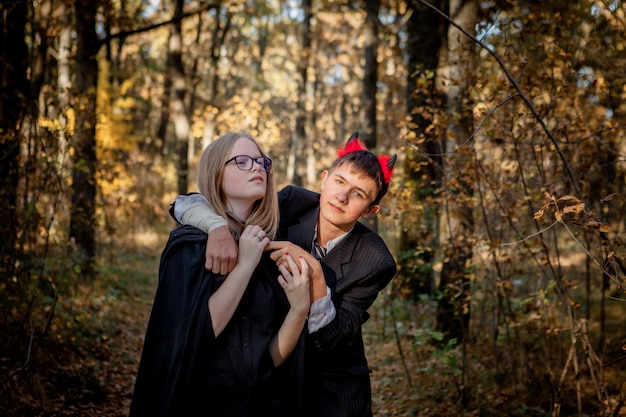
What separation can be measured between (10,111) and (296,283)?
13.9ft

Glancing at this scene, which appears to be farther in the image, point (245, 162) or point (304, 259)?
point (245, 162)

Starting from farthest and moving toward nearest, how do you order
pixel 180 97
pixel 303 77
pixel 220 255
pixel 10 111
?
pixel 303 77
pixel 180 97
pixel 10 111
pixel 220 255

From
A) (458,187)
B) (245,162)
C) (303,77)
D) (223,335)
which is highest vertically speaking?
(303,77)

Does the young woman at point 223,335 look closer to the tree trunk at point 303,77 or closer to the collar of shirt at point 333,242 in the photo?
the collar of shirt at point 333,242

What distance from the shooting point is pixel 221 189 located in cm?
273

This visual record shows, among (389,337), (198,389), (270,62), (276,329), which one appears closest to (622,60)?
(276,329)

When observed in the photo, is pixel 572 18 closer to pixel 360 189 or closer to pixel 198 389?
pixel 360 189

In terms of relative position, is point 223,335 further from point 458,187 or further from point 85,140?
point 85,140

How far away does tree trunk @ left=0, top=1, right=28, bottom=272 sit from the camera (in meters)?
4.98

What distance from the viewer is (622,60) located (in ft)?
15.2

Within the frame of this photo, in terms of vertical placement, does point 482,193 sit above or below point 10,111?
below

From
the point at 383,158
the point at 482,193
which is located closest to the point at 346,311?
the point at 383,158

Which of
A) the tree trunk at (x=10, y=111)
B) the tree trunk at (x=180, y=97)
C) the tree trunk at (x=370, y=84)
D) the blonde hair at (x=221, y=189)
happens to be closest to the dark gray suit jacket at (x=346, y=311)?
the blonde hair at (x=221, y=189)

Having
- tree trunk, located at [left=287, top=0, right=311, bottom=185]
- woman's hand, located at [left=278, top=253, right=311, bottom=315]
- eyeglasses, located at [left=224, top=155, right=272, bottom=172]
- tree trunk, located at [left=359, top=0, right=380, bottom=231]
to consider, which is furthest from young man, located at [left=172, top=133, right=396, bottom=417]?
tree trunk, located at [left=287, top=0, right=311, bottom=185]
